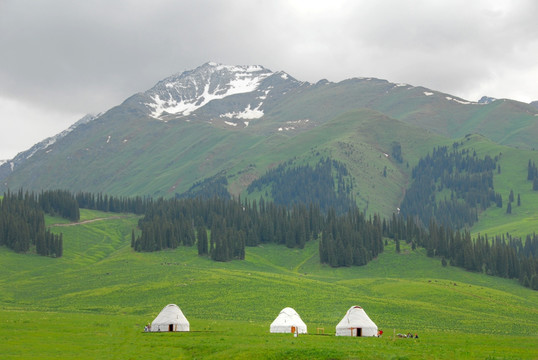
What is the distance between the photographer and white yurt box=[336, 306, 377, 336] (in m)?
82.3

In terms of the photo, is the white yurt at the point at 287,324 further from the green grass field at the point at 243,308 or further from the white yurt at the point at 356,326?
the white yurt at the point at 356,326

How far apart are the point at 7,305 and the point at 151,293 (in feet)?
95.9

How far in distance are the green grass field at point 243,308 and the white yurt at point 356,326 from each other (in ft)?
9.98

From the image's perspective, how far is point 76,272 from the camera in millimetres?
161000

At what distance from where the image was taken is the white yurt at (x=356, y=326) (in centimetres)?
8231

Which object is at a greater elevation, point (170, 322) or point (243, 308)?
point (170, 322)

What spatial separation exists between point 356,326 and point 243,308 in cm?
3854

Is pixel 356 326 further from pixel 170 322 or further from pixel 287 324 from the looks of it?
pixel 170 322

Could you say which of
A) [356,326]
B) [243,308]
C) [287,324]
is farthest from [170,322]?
[243,308]

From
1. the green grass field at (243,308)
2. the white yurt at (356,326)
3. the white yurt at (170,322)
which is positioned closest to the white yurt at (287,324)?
the green grass field at (243,308)

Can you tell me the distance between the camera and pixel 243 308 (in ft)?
382

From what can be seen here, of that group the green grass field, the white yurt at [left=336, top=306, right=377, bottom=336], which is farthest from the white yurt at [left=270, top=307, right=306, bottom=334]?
the white yurt at [left=336, top=306, right=377, bottom=336]

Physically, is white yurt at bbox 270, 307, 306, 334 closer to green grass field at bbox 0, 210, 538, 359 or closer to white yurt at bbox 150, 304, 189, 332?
green grass field at bbox 0, 210, 538, 359

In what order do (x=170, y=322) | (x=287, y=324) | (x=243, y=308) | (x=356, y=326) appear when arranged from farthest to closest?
(x=243, y=308), (x=170, y=322), (x=287, y=324), (x=356, y=326)
